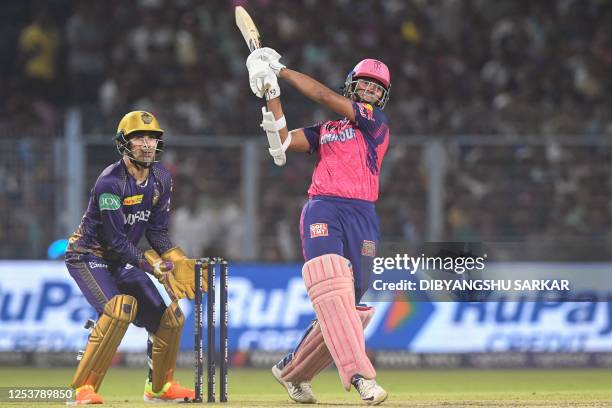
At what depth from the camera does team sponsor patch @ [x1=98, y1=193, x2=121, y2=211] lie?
10.2 meters

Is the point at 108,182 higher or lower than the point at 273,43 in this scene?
lower

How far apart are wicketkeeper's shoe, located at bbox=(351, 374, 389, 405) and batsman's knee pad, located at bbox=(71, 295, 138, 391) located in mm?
1834

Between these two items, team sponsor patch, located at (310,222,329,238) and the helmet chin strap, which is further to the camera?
the helmet chin strap

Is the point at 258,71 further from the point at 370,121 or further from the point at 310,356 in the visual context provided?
the point at 310,356

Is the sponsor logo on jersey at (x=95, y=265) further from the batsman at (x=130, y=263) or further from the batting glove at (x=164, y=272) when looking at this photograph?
the batting glove at (x=164, y=272)

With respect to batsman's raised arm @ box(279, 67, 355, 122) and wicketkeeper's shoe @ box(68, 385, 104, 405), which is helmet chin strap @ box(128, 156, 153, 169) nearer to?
batsman's raised arm @ box(279, 67, 355, 122)

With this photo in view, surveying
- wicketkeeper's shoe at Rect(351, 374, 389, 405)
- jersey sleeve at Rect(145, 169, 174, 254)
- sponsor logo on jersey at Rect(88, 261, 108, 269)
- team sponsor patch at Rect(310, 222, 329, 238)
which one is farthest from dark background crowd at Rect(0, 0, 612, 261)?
wicketkeeper's shoe at Rect(351, 374, 389, 405)

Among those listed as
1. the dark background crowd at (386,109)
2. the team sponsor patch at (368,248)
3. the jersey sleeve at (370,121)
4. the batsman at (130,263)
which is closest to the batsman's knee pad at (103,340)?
the batsman at (130,263)

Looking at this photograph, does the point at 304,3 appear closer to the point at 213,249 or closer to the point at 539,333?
the point at 213,249

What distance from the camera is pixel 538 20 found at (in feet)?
70.4

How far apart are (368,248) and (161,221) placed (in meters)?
1.72

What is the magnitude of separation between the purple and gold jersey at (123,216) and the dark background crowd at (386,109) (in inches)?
223

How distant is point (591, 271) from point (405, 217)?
2493 mm

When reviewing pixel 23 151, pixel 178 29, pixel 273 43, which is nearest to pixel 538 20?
pixel 273 43
